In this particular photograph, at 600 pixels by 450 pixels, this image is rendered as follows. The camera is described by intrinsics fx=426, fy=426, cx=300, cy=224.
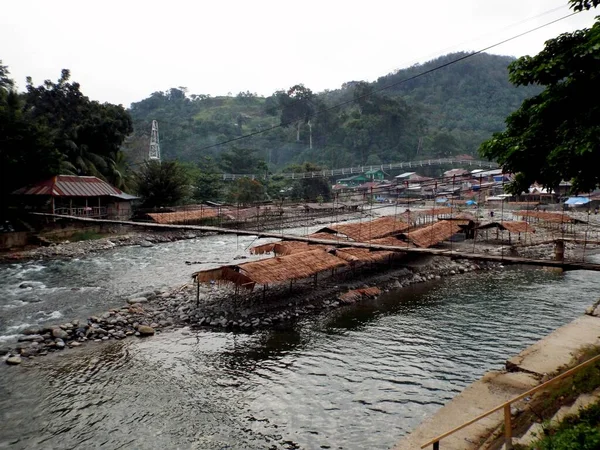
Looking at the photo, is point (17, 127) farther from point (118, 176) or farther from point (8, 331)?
point (8, 331)

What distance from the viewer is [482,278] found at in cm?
1605

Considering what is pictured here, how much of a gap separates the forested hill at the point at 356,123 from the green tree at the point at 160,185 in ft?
54.4

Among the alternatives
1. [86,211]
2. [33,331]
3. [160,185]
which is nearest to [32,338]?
[33,331]

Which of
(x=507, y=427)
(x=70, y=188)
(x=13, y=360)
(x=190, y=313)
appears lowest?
(x=13, y=360)

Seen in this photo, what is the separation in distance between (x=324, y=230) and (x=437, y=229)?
5478 mm

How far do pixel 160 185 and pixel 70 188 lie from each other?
623 cm

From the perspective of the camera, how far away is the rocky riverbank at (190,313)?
9617mm

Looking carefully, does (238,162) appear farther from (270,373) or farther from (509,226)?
(270,373)

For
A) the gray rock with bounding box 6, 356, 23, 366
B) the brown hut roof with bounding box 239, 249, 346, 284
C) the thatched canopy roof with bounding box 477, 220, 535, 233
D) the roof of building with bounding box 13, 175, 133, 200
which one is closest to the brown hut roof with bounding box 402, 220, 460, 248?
the thatched canopy roof with bounding box 477, 220, 535, 233

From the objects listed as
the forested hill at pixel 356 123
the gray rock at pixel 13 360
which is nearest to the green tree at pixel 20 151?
the gray rock at pixel 13 360

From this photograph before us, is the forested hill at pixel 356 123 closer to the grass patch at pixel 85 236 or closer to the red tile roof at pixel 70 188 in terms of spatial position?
the red tile roof at pixel 70 188

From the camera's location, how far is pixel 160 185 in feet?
88.1

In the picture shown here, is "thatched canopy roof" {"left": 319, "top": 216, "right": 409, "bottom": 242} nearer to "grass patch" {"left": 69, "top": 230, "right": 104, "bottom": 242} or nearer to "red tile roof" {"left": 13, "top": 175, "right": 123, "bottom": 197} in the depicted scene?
"grass patch" {"left": 69, "top": 230, "right": 104, "bottom": 242}

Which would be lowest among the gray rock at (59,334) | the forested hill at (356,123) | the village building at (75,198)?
the gray rock at (59,334)
